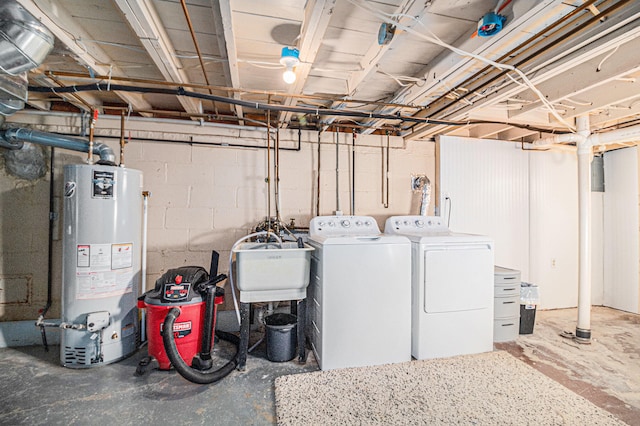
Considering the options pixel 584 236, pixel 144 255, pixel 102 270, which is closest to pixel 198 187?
pixel 144 255

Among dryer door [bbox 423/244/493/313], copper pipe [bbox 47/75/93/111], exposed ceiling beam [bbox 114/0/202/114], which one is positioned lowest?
dryer door [bbox 423/244/493/313]

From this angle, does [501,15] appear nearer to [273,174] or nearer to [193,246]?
[273,174]

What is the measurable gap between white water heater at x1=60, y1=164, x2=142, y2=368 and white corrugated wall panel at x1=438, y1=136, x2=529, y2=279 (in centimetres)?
340

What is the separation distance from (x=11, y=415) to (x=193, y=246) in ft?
5.41

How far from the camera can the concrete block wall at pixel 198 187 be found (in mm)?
2783

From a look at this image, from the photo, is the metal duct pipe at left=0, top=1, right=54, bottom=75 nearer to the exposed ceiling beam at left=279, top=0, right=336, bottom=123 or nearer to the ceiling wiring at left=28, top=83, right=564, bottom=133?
the ceiling wiring at left=28, top=83, right=564, bottom=133

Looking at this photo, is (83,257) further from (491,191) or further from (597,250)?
(597,250)

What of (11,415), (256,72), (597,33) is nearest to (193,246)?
(11,415)

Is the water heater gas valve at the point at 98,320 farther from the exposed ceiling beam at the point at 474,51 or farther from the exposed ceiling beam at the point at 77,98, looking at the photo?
the exposed ceiling beam at the point at 474,51

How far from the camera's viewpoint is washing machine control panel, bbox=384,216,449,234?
3.04 metres

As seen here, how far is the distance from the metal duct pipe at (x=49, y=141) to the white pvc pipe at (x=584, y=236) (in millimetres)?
4451

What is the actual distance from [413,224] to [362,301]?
119cm

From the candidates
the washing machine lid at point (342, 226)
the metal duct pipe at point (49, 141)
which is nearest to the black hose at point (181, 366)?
the washing machine lid at point (342, 226)

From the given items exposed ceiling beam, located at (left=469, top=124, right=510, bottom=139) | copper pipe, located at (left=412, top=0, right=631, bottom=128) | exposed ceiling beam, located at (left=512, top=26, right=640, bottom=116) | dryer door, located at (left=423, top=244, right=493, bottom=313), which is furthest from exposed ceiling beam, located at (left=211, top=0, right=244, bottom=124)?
exposed ceiling beam, located at (left=469, top=124, right=510, bottom=139)
